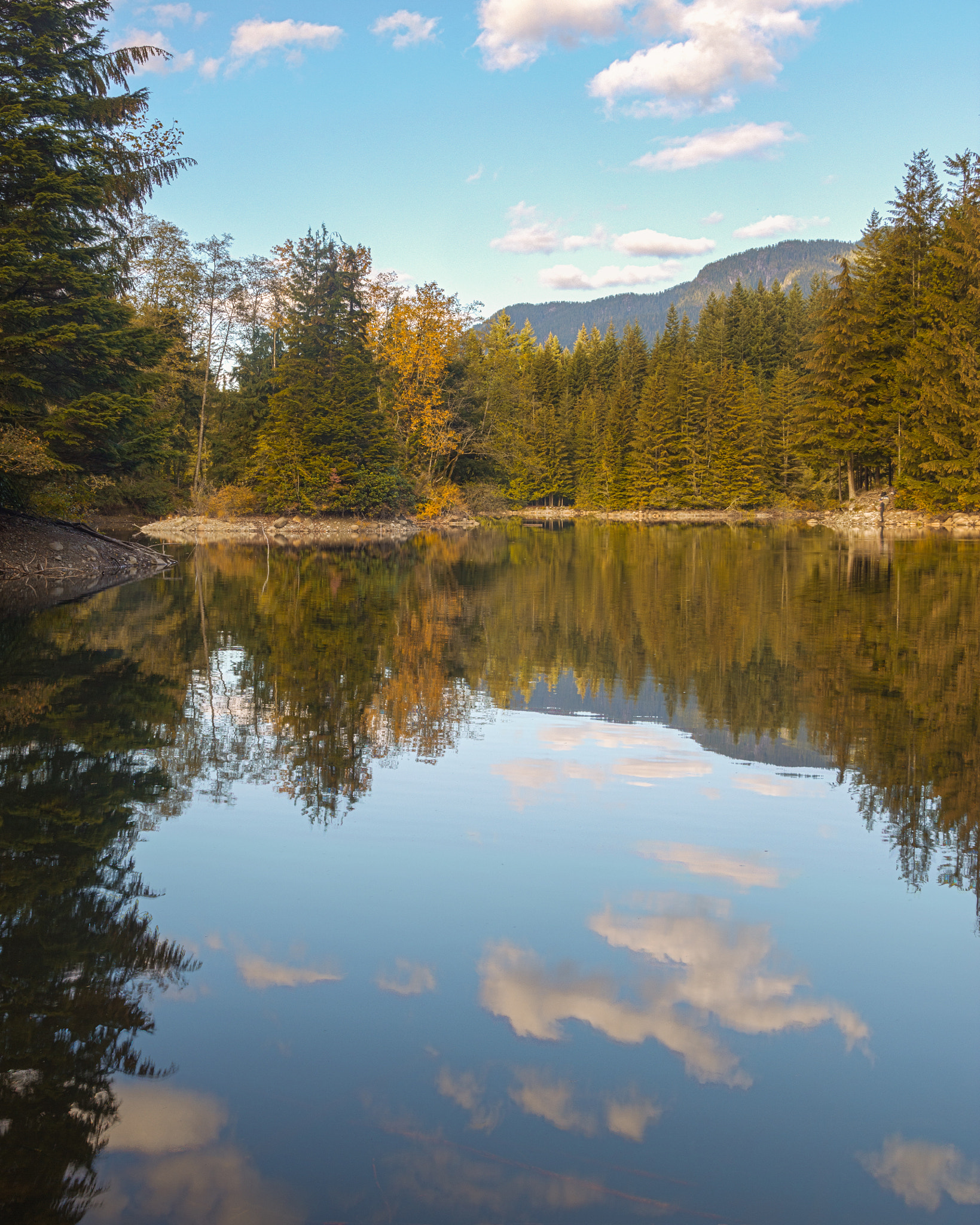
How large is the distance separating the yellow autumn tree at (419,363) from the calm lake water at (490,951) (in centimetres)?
3901

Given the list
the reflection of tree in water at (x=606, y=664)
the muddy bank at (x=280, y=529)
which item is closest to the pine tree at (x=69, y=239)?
the reflection of tree in water at (x=606, y=664)

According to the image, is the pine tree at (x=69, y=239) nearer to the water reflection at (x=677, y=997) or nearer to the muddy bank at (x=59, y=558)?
the muddy bank at (x=59, y=558)

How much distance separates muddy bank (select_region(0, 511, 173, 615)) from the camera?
65.2 feet

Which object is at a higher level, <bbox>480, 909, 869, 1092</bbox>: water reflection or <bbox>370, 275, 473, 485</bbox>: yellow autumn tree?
<bbox>370, 275, 473, 485</bbox>: yellow autumn tree

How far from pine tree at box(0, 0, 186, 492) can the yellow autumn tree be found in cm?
2394

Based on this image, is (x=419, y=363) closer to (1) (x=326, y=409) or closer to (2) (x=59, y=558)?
(1) (x=326, y=409)

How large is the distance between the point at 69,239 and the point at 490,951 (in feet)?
68.0

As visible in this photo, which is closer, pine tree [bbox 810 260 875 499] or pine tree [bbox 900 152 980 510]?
pine tree [bbox 900 152 980 510]

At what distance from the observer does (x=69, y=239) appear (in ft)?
65.3

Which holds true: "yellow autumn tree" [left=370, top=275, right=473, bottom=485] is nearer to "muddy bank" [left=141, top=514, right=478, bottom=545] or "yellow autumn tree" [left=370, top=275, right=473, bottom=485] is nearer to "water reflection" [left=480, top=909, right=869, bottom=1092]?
"muddy bank" [left=141, top=514, right=478, bottom=545]

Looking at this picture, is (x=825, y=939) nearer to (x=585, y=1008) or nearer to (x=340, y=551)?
(x=585, y=1008)

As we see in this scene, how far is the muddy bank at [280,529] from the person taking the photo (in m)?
40.7

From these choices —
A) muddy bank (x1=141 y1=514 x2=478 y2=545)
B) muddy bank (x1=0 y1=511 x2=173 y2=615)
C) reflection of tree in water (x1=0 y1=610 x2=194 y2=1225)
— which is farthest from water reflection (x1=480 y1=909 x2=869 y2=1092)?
muddy bank (x1=141 y1=514 x2=478 y2=545)

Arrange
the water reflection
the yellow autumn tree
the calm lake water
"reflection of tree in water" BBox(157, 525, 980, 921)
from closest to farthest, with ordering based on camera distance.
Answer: the calm lake water
the water reflection
"reflection of tree in water" BBox(157, 525, 980, 921)
the yellow autumn tree
